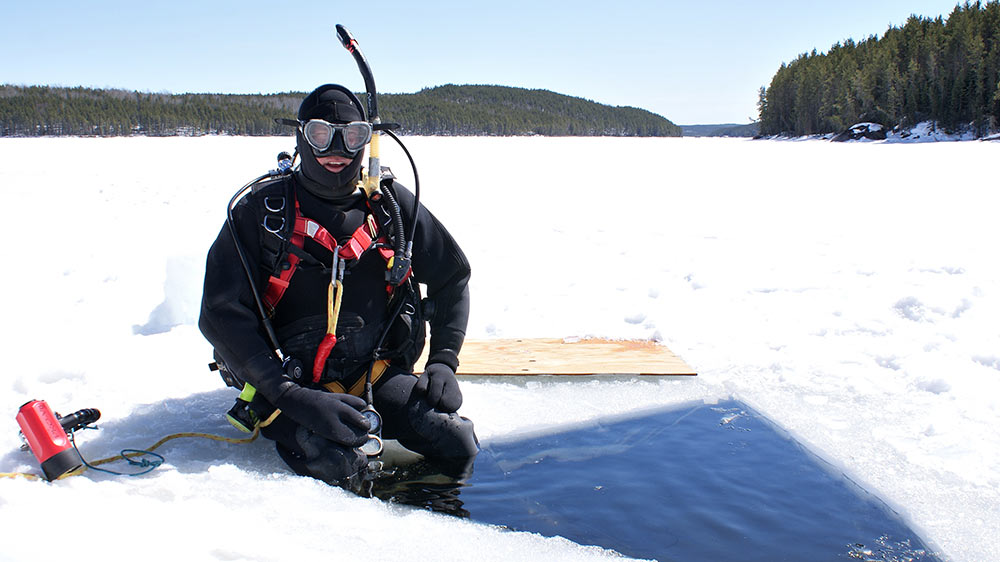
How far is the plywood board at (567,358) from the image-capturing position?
3779 millimetres

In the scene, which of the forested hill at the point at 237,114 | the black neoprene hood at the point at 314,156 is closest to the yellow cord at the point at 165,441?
the black neoprene hood at the point at 314,156

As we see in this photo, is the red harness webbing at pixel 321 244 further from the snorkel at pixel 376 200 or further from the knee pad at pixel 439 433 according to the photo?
the knee pad at pixel 439 433

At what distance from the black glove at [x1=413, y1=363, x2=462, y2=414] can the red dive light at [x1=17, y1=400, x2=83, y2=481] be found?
119 cm

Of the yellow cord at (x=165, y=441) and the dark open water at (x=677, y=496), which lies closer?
the dark open water at (x=677, y=496)

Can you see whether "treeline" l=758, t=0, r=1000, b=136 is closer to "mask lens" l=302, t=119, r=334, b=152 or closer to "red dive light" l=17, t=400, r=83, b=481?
"mask lens" l=302, t=119, r=334, b=152

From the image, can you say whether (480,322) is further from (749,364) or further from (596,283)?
(749,364)

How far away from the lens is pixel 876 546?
6.89 ft

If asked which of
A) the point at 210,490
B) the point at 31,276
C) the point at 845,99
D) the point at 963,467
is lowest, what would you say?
the point at 963,467

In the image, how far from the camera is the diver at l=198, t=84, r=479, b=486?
2434 millimetres

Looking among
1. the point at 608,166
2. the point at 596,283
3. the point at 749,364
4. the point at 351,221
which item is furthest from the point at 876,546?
the point at 608,166

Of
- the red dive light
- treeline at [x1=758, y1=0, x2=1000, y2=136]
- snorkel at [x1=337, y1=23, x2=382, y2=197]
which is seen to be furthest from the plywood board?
treeline at [x1=758, y1=0, x2=1000, y2=136]

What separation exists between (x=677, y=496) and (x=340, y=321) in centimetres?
142

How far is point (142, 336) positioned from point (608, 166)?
13.8 meters

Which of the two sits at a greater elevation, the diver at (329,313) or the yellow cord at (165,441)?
the diver at (329,313)
